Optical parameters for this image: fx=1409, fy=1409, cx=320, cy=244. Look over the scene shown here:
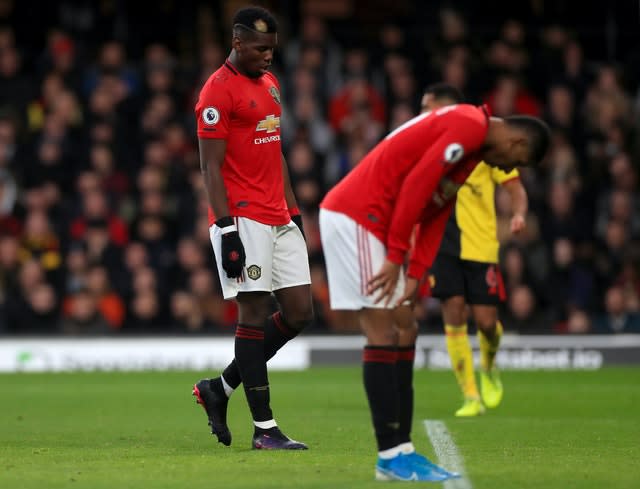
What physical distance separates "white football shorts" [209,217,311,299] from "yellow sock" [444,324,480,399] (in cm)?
286

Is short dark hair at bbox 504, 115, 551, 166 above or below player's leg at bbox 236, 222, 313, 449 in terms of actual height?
above

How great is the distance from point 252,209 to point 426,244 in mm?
1581

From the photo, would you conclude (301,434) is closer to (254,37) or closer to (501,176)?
(254,37)

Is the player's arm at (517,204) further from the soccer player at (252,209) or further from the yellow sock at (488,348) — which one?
the soccer player at (252,209)

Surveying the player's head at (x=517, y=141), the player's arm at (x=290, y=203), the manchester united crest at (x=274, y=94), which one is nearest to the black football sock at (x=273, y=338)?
the player's arm at (x=290, y=203)

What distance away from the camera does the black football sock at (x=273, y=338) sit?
846cm

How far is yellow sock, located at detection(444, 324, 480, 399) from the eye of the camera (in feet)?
35.4

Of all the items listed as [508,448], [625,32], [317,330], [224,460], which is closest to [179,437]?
[224,460]

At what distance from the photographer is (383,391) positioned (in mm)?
6641

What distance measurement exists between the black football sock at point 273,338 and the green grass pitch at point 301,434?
43cm

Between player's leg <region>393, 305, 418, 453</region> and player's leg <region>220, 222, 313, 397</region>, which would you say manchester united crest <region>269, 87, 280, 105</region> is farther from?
player's leg <region>393, 305, 418, 453</region>

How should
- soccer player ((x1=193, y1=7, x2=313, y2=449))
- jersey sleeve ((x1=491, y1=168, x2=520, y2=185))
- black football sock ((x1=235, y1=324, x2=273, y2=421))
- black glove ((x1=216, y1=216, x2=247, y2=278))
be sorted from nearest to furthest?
black glove ((x1=216, y1=216, x2=247, y2=278)) → soccer player ((x1=193, y1=7, x2=313, y2=449)) → black football sock ((x1=235, y1=324, x2=273, y2=421)) → jersey sleeve ((x1=491, y1=168, x2=520, y2=185))

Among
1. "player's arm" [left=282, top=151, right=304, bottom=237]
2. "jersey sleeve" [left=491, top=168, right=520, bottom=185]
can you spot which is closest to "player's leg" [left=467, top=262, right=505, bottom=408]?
"jersey sleeve" [left=491, top=168, right=520, bottom=185]

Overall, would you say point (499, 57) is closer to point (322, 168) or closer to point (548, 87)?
point (548, 87)
